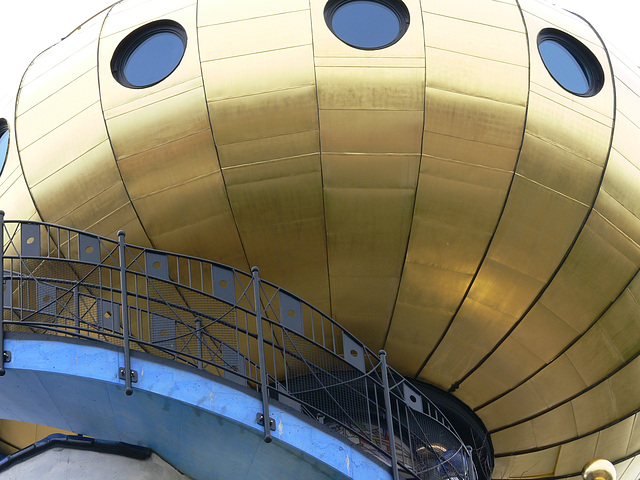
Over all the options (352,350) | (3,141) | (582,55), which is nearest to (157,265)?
(352,350)

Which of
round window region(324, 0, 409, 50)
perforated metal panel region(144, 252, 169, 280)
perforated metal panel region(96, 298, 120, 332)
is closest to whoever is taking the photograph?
perforated metal panel region(96, 298, 120, 332)

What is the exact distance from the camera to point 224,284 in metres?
10.1

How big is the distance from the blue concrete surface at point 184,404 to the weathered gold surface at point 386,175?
205 cm

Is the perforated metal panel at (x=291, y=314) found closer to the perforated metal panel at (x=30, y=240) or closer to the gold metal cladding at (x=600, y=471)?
the perforated metal panel at (x=30, y=240)

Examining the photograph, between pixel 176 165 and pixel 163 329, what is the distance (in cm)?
175

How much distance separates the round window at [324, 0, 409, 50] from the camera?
1062 centimetres

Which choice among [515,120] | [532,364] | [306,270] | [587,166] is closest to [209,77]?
[306,270]

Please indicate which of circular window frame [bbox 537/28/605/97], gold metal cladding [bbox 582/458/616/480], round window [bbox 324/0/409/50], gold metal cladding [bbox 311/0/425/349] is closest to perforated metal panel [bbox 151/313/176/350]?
gold metal cladding [bbox 311/0/425/349]

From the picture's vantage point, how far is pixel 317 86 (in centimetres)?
1020

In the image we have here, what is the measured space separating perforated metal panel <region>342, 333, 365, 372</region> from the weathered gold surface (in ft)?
1.80

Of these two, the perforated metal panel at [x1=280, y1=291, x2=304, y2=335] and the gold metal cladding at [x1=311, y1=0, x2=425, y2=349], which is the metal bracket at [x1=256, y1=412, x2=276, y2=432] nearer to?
the perforated metal panel at [x1=280, y1=291, x2=304, y2=335]

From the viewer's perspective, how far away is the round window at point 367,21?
34.9 ft

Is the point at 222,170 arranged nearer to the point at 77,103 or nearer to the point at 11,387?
the point at 77,103

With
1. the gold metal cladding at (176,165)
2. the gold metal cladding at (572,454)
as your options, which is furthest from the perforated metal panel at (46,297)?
the gold metal cladding at (572,454)
